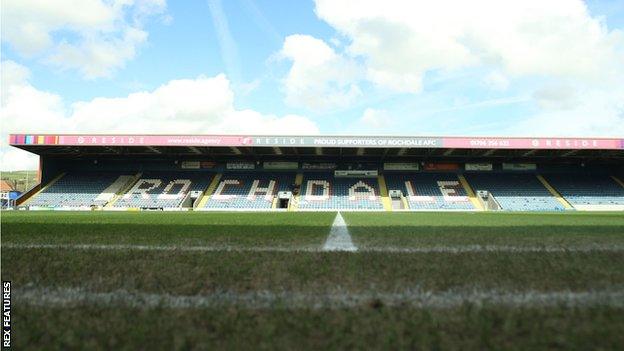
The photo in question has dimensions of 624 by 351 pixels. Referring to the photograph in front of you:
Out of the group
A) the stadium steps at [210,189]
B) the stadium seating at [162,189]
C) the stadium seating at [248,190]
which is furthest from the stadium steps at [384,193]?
the stadium seating at [162,189]

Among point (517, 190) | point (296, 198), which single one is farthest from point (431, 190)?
point (296, 198)

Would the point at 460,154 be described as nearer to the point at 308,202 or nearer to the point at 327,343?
the point at 308,202

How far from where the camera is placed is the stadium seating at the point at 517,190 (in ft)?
98.5

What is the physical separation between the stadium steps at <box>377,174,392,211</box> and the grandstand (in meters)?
0.08

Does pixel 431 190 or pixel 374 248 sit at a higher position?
pixel 431 190

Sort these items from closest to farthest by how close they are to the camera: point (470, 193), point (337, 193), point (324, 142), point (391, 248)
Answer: point (391, 248)
point (324, 142)
point (470, 193)
point (337, 193)

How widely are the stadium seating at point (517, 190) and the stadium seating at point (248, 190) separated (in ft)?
50.0

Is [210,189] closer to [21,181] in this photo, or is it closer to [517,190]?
[517,190]

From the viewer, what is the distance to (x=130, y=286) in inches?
114

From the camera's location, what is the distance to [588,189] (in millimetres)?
32531

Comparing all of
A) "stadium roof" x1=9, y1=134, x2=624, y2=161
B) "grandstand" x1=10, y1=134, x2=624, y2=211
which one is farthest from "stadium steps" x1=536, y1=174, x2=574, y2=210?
"stadium roof" x1=9, y1=134, x2=624, y2=161

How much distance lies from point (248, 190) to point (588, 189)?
25958mm

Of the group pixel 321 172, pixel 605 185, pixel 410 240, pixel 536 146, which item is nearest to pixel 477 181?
pixel 536 146

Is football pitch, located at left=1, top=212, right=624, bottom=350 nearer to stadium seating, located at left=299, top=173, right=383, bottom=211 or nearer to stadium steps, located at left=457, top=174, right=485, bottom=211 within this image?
stadium seating, located at left=299, top=173, right=383, bottom=211
